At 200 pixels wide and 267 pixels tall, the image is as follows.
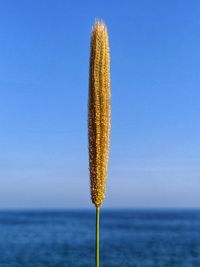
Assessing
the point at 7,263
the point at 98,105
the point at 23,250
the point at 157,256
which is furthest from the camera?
the point at 23,250

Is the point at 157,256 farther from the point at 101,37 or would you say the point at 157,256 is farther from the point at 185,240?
the point at 101,37

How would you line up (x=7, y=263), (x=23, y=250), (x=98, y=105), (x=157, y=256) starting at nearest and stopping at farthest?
(x=98, y=105), (x=7, y=263), (x=157, y=256), (x=23, y=250)

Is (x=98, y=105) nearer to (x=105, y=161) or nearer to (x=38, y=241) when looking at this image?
(x=105, y=161)

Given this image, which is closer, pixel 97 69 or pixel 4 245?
pixel 97 69

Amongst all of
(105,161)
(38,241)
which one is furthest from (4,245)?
(105,161)

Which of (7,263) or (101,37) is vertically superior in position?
(101,37)

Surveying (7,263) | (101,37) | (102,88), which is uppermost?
(101,37)

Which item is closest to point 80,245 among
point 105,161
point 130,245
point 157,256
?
point 130,245
